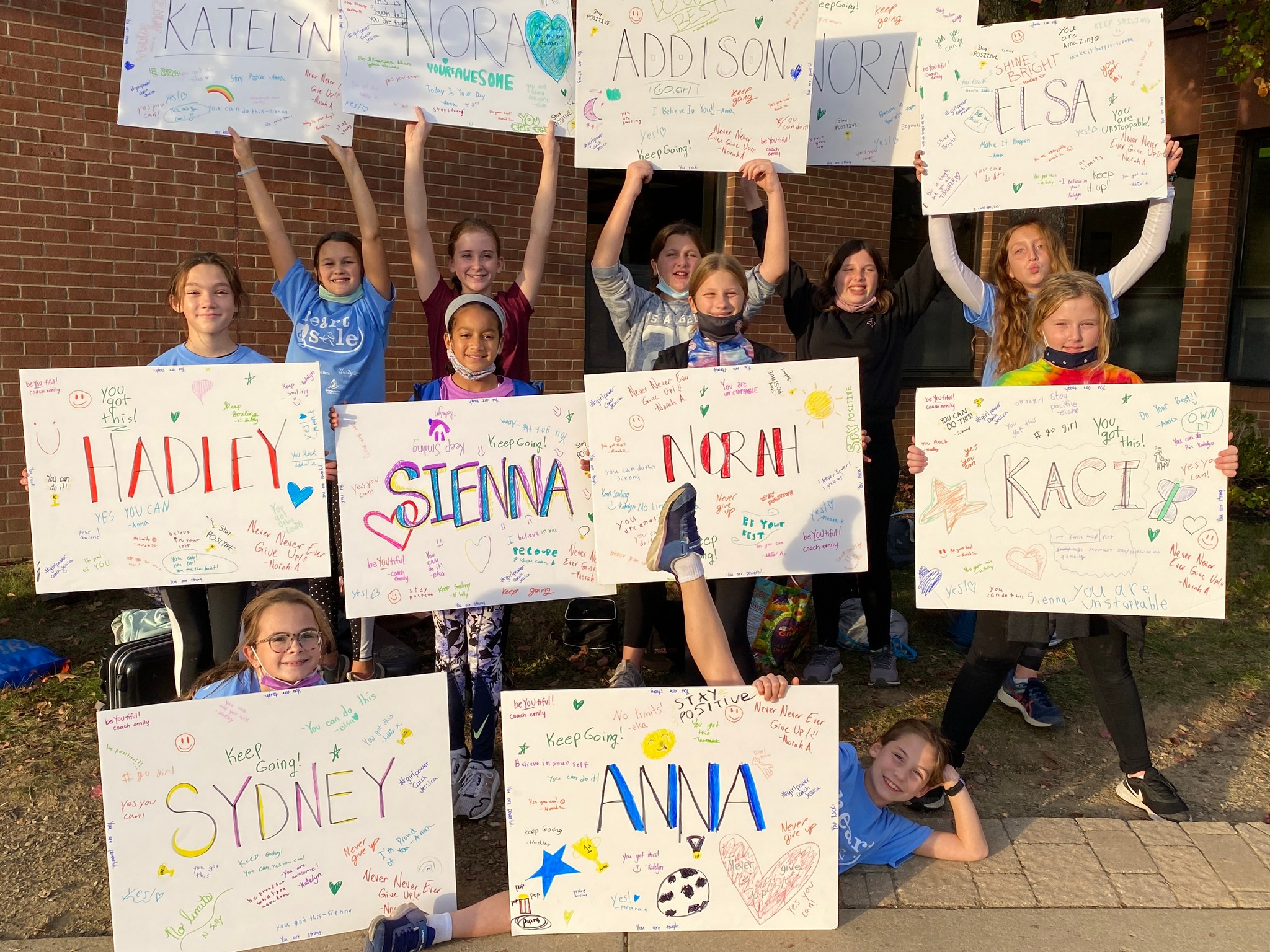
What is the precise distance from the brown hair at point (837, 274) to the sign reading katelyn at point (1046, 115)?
394 mm

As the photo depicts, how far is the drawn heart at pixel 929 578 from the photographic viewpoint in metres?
3.47

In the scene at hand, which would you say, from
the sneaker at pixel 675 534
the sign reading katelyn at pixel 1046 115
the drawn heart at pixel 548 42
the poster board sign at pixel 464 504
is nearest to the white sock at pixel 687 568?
the sneaker at pixel 675 534

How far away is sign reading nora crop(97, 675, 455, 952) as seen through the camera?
2.70 m

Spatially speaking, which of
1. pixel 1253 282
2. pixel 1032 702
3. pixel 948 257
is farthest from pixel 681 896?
pixel 1253 282

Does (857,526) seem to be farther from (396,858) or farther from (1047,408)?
(396,858)

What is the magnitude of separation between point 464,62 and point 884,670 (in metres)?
3.21

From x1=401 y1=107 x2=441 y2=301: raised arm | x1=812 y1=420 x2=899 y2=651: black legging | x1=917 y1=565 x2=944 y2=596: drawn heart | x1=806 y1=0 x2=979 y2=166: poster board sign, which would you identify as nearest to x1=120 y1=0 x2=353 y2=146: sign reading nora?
x1=401 y1=107 x2=441 y2=301: raised arm

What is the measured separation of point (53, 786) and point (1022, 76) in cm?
451

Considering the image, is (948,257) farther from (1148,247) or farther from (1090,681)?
(1090,681)

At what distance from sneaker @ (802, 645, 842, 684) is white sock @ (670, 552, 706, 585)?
5.45ft

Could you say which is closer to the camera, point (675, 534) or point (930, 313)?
point (675, 534)

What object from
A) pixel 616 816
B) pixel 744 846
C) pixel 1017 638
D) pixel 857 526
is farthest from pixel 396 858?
pixel 1017 638

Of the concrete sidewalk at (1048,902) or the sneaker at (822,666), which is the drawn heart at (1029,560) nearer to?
the concrete sidewalk at (1048,902)

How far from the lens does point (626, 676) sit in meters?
4.13
